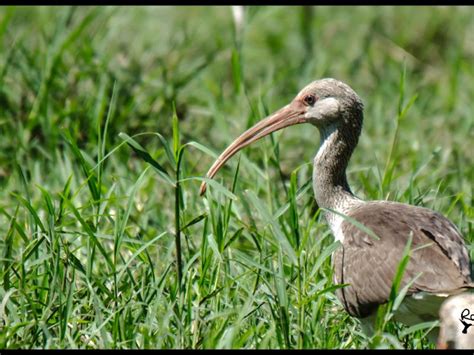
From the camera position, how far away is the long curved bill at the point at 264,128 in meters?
7.04

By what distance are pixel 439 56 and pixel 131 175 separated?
4.44 meters

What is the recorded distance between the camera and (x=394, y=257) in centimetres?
591

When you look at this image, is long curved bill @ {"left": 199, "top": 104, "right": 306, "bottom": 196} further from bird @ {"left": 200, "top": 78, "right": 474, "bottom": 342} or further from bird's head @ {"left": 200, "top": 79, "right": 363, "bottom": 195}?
bird @ {"left": 200, "top": 78, "right": 474, "bottom": 342}

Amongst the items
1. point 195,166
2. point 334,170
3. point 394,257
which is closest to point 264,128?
point 334,170

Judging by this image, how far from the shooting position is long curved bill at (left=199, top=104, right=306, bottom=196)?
7043 millimetres

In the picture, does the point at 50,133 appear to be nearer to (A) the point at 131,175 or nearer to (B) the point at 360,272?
(A) the point at 131,175

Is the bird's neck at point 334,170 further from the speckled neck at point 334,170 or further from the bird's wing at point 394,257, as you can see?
the bird's wing at point 394,257

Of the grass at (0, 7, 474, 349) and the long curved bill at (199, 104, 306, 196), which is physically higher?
the long curved bill at (199, 104, 306, 196)

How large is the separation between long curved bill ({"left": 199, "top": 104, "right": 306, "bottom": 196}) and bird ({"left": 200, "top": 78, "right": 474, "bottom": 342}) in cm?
19

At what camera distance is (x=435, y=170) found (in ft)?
27.3

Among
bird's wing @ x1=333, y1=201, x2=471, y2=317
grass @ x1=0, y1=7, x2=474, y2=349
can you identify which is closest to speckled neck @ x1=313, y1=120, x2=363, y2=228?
grass @ x1=0, y1=7, x2=474, y2=349

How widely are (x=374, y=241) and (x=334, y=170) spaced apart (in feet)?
2.80

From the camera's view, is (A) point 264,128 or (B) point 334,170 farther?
(A) point 264,128

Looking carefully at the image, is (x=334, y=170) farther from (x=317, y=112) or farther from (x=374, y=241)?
(x=374, y=241)
